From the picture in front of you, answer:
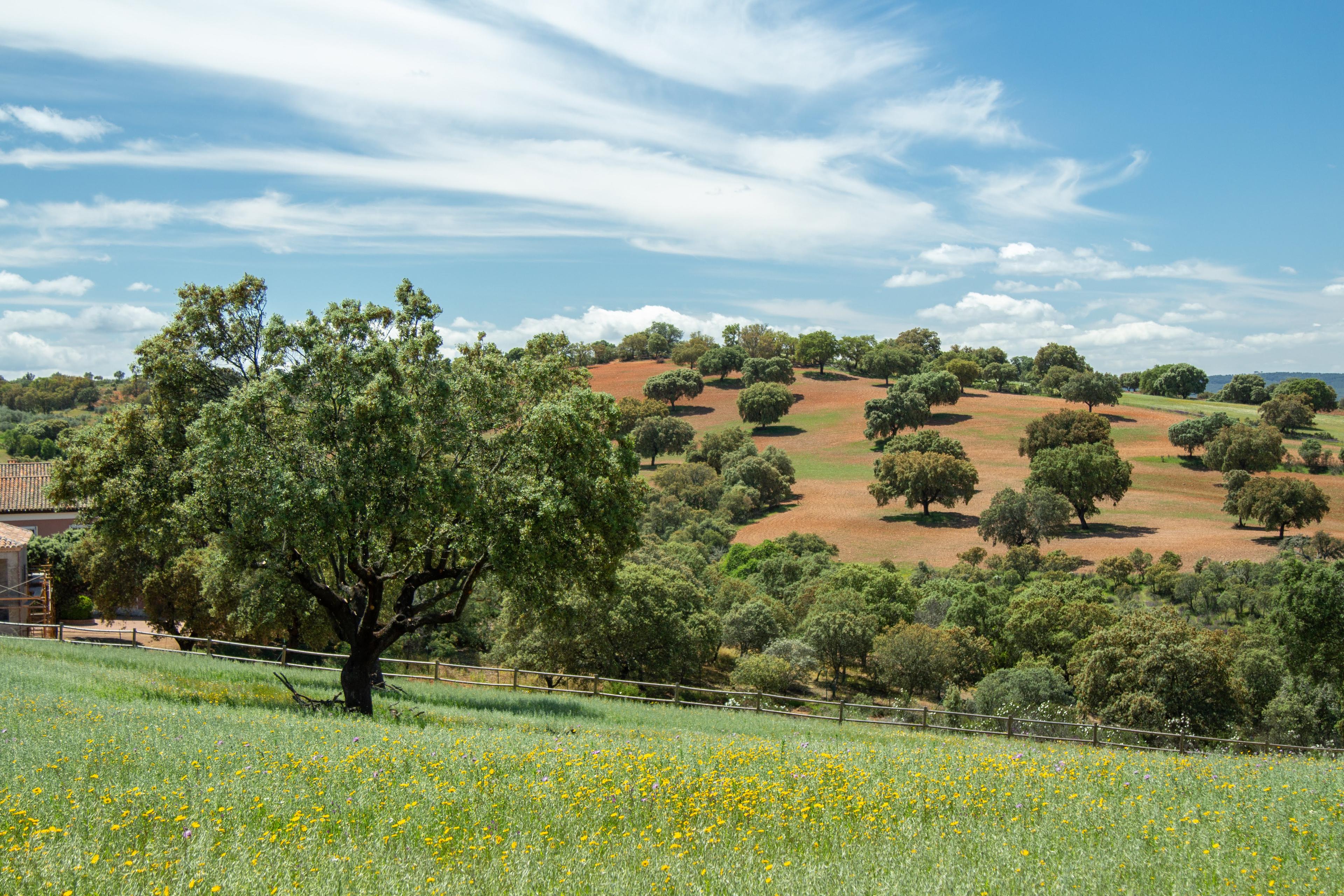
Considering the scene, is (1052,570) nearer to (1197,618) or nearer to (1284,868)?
(1197,618)

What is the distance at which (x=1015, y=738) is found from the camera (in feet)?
65.6

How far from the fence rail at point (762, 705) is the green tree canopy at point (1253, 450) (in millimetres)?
64961

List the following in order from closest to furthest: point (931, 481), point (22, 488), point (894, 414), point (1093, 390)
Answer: point (22, 488) < point (931, 481) < point (894, 414) < point (1093, 390)

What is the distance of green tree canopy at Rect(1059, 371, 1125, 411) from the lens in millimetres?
120312

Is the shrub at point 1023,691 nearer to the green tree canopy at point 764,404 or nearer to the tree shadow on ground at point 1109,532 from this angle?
the tree shadow on ground at point 1109,532

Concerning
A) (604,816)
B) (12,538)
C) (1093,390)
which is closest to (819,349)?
(1093,390)

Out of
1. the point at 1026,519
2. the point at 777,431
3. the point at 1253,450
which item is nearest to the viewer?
the point at 1026,519

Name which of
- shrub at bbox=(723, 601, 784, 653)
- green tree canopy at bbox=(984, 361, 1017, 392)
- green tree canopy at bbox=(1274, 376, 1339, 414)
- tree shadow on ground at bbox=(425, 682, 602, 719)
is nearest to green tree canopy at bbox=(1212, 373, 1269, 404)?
green tree canopy at bbox=(1274, 376, 1339, 414)

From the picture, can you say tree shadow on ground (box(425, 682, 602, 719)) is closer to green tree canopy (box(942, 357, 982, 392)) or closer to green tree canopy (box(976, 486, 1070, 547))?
green tree canopy (box(976, 486, 1070, 547))

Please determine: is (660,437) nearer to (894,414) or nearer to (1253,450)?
(894,414)

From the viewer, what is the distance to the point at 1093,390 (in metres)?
120

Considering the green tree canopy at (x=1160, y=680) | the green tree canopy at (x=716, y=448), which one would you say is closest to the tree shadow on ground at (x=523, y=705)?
the green tree canopy at (x=1160, y=680)

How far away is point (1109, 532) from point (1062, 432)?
2781cm

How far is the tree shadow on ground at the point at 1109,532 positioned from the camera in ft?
239
